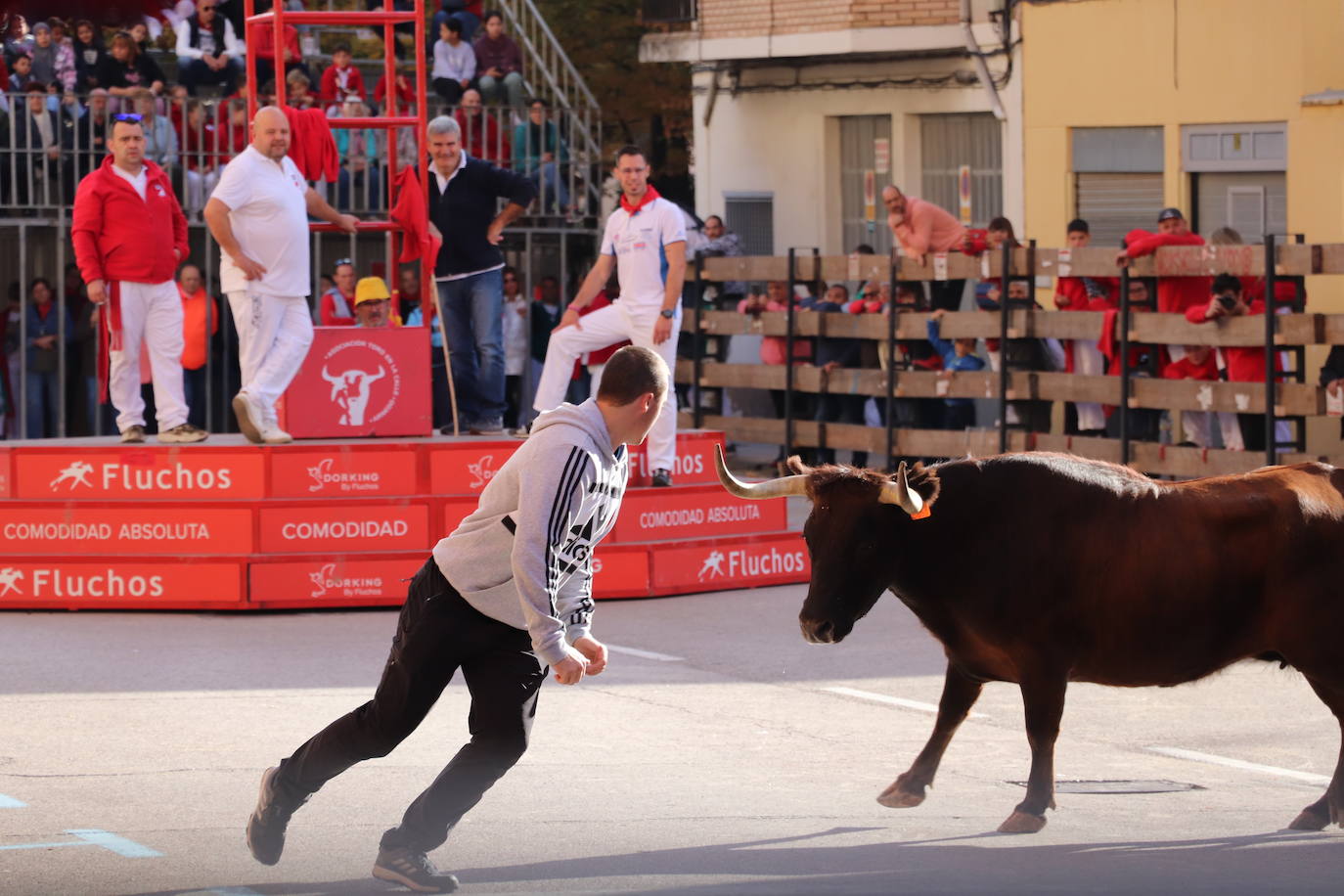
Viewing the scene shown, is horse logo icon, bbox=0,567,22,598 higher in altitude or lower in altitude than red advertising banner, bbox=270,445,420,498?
lower

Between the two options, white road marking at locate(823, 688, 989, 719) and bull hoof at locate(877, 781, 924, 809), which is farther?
white road marking at locate(823, 688, 989, 719)

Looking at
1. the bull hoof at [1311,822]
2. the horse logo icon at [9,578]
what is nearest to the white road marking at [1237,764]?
the bull hoof at [1311,822]

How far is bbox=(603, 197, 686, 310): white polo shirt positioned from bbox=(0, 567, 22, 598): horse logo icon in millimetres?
4169

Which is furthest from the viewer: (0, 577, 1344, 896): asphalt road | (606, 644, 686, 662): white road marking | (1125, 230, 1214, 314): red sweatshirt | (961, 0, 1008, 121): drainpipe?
(961, 0, 1008, 121): drainpipe

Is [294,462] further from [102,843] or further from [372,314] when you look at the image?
[102,843]

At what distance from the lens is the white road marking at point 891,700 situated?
10117mm

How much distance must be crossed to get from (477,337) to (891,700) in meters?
5.22

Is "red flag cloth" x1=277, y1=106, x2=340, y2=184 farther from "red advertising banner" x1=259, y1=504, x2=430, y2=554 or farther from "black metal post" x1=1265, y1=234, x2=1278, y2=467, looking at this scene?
"black metal post" x1=1265, y1=234, x2=1278, y2=467

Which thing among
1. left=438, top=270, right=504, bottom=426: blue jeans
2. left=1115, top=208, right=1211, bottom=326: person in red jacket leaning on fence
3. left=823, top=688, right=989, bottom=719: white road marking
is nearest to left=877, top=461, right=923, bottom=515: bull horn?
left=823, top=688, right=989, bottom=719: white road marking

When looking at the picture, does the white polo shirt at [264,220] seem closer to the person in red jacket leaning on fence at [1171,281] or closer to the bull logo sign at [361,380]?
the bull logo sign at [361,380]

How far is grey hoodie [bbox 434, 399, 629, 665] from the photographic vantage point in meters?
6.13

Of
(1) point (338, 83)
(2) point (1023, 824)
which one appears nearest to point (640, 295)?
(2) point (1023, 824)

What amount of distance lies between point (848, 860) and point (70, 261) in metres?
16.9

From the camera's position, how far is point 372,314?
48.5ft
